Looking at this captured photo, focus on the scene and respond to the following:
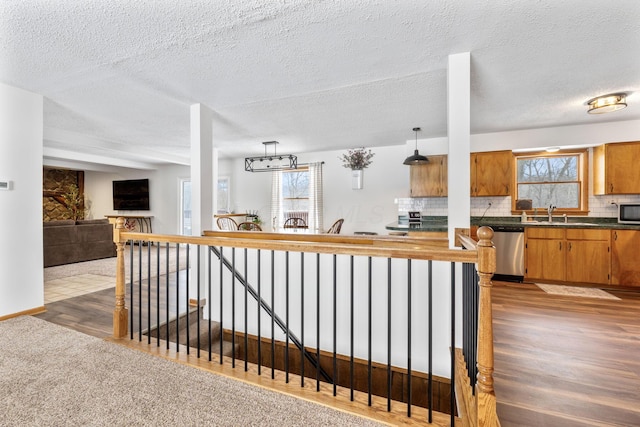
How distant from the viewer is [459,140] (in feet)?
7.70

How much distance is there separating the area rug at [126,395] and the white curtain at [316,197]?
447cm

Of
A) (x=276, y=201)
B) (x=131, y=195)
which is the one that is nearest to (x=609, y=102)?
(x=276, y=201)

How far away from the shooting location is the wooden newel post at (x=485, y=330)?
4.17 feet

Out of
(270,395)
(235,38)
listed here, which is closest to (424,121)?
(235,38)

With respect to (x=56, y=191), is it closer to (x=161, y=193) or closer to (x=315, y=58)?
(x=161, y=193)

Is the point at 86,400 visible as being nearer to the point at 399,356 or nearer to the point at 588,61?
the point at 399,356

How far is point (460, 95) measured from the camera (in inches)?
91.9

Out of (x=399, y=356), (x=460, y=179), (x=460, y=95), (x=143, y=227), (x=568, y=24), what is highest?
(x=568, y=24)

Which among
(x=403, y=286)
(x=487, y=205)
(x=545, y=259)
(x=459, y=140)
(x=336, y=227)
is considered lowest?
(x=545, y=259)

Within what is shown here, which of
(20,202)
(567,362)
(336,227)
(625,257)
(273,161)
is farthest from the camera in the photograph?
(273,161)

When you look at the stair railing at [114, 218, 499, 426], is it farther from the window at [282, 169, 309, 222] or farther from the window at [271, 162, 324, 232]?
the window at [282, 169, 309, 222]

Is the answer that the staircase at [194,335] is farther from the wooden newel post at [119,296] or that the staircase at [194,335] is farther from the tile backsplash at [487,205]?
the tile backsplash at [487,205]

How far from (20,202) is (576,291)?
656 cm

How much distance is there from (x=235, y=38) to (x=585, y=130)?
16.2 ft
